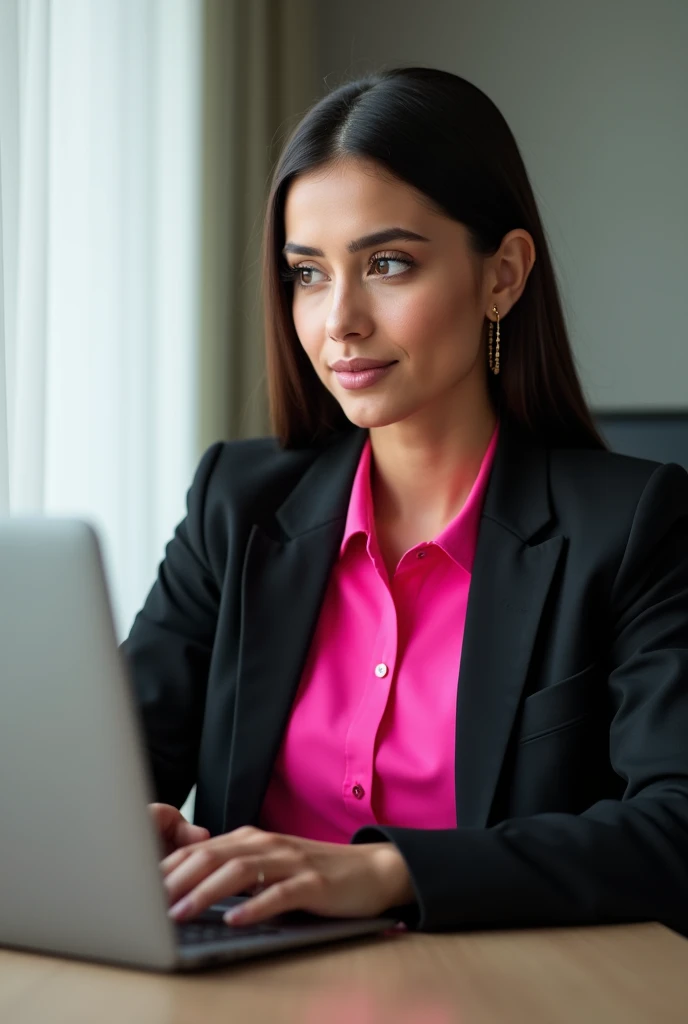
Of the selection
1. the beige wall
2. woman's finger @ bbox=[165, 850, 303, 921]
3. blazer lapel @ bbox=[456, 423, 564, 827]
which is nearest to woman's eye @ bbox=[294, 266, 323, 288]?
blazer lapel @ bbox=[456, 423, 564, 827]

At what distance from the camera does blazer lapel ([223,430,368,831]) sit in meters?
1.35

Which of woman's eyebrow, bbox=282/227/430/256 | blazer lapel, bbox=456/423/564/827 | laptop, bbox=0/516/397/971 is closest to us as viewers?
laptop, bbox=0/516/397/971

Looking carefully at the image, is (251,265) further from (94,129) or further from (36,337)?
(36,337)

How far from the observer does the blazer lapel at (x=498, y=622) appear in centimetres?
126

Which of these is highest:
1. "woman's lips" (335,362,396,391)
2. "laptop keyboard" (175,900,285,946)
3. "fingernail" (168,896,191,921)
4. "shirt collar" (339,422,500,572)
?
"woman's lips" (335,362,396,391)

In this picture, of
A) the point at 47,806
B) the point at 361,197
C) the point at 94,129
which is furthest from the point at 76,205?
the point at 47,806

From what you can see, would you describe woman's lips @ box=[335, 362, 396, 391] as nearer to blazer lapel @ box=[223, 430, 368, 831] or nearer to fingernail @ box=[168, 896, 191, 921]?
blazer lapel @ box=[223, 430, 368, 831]

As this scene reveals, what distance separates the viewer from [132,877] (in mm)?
685

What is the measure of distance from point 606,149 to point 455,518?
7.67ft

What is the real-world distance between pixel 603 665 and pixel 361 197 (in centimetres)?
61

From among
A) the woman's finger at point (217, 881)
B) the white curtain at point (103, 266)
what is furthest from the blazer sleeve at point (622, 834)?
the white curtain at point (103, 266)

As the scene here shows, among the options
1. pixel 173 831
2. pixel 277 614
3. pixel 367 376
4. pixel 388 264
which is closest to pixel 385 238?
pixel 388 264

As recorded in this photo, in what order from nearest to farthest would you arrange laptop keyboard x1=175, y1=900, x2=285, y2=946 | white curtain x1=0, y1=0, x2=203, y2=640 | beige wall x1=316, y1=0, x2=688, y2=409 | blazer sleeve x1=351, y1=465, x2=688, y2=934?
laptop keyboard x1=175, y1=900, x2=285, y2=946 → blazer sleeve x1=351, y1=465, x2=688, y2=934 → white curtain x1=0, y1=0, x2=203, y2=640 → beige wall x1=316, y1=0, x2=688, y2=409

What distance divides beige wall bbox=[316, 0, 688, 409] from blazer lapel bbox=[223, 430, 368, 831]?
6.76 ft
